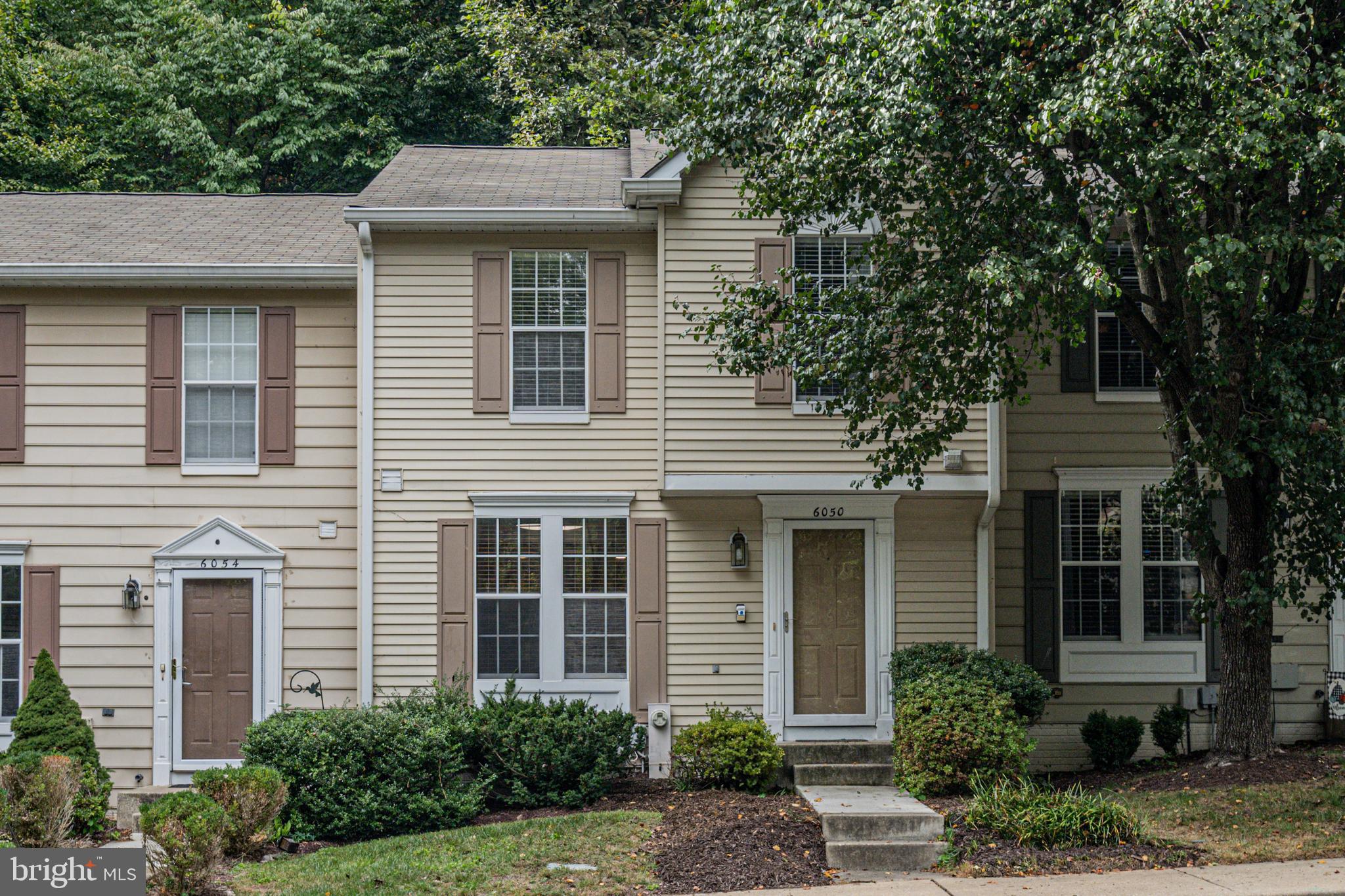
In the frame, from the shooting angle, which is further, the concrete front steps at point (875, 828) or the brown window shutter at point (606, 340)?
the brown window shutter at point (606, 340)

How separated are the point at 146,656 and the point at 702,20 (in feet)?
27.3

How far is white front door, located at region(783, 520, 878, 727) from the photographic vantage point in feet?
37.9

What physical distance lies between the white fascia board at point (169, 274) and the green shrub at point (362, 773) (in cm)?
447

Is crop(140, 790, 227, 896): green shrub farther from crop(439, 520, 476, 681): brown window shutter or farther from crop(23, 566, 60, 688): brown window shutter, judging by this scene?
crop(23, 566, 60, 688): brown window shutter

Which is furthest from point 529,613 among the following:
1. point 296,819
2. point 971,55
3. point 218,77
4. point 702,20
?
point 218,77

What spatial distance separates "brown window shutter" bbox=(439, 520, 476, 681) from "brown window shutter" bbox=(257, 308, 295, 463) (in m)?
1.93

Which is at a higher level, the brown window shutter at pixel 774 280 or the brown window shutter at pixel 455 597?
the brown window shutter at pixel 774 280

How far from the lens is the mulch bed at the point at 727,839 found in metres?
7.79

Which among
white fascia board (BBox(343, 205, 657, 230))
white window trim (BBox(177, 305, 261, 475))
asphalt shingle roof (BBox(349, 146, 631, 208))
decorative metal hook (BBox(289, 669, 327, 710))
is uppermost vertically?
asphalt shingle roof (BBox(349, 146, 631, 208))

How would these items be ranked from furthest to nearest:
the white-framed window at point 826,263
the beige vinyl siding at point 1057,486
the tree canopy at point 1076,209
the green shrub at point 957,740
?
the beige vinyl siding at point 1057,486, the white-framed window at point 826,263, the green shrub at point 957,740, the tree canopy at point 1076,209

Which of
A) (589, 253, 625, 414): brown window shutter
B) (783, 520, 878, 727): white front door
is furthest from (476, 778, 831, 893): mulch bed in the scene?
(589, 253, 625, 414): brown window shutter

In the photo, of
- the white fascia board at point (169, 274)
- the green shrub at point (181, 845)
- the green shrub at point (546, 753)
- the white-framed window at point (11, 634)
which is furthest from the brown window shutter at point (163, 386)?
the green shrub at point (181, 845)

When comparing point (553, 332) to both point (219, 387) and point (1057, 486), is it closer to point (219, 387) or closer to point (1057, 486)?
point (219, 387)

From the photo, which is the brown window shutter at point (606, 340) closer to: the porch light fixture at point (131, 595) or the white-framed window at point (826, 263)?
the white-framed window at point (826, 263)
